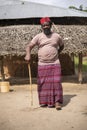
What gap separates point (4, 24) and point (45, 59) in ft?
25.2

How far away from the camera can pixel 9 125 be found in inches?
245

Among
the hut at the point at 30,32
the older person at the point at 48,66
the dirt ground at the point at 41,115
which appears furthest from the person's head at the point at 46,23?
the hut at the point at 30,32

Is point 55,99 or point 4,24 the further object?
point 4,24

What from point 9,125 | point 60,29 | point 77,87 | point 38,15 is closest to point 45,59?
point 9,125

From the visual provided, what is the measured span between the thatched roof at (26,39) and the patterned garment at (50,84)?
16.7 ft

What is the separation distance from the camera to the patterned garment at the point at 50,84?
7590mm

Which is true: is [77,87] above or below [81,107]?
below

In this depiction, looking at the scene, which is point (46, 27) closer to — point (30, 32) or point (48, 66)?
point (48, 66)

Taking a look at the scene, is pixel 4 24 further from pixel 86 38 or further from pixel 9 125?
pixel 9 125

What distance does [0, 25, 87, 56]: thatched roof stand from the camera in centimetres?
1274

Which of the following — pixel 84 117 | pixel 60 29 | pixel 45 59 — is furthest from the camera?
pixel 60 29

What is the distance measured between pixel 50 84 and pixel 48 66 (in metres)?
0.37

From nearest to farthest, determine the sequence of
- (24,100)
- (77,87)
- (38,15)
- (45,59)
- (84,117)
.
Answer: (84,117)
(45,59)
(24,100)
(77,87)
(38,15)

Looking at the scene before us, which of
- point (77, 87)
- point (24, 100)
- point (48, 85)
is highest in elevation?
point (48, 85)
